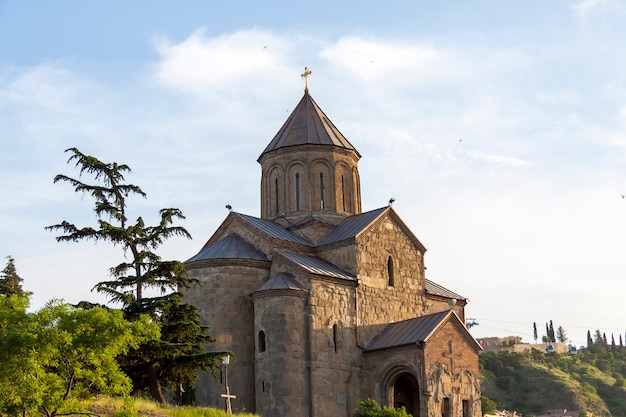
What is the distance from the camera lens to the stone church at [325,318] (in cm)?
2622

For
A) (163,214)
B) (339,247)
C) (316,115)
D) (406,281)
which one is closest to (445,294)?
(406,281)

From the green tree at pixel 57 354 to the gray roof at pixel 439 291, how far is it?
658 inches

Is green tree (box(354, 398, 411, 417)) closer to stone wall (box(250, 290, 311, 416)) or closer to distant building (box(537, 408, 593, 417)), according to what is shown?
stone wall (box(250, 290, 311, 416))

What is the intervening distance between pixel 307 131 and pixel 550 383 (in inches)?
1483

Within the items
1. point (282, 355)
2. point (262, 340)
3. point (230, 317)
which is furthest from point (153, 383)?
point (230, 317)

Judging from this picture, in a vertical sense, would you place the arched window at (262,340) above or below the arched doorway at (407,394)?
above

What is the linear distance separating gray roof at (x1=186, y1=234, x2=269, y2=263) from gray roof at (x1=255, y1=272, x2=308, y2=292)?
1.39m

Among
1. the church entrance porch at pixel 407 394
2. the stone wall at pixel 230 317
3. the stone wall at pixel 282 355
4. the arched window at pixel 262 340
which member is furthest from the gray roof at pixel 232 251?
the church entrance porch at pixel 407 394

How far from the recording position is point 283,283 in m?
26.8

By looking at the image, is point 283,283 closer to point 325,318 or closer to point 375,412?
point 325,318

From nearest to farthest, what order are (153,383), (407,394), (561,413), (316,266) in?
(153,383)
(316,266)
(407,394)
(561,413)

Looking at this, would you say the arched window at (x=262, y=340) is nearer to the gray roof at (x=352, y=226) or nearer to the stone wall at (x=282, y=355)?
the stone wall at (x=282, y=355)

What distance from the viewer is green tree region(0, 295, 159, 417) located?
16.2 m

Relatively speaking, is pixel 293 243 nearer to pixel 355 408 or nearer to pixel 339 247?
pixel 339 247
